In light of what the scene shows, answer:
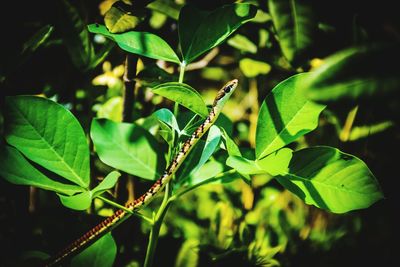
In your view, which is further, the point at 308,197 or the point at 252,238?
the point at 252,238

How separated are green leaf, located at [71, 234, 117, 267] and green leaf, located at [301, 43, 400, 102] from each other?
61cm

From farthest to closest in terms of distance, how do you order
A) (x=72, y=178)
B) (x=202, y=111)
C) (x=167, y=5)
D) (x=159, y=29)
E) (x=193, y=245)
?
(x=159, y=29)
(x=193, y=245)
(x=167, y=5)
(x=72, y=178)
(x=202, y=111)

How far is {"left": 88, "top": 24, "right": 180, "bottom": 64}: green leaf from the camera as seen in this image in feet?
2.26

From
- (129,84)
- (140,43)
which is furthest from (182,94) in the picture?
(129,84)

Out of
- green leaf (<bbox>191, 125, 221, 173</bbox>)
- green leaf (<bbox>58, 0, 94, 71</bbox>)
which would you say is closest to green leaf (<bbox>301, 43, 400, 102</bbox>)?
green leaf (<bbox>191, 125, 221, 173</bbox>)

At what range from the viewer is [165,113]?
0.68m

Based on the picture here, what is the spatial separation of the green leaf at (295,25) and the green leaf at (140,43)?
0.28 meters

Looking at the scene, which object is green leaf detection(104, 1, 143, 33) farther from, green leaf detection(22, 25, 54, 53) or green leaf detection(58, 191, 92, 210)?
green leaf detection(58, 191, 92, 210)

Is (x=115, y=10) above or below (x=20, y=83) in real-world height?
above

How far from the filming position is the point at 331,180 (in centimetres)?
64

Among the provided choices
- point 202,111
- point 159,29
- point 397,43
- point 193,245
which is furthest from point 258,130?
point 159,29

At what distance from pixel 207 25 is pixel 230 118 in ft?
1.48

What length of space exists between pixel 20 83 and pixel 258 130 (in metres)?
0.85

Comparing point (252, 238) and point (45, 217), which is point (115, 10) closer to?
point (45, 217)
